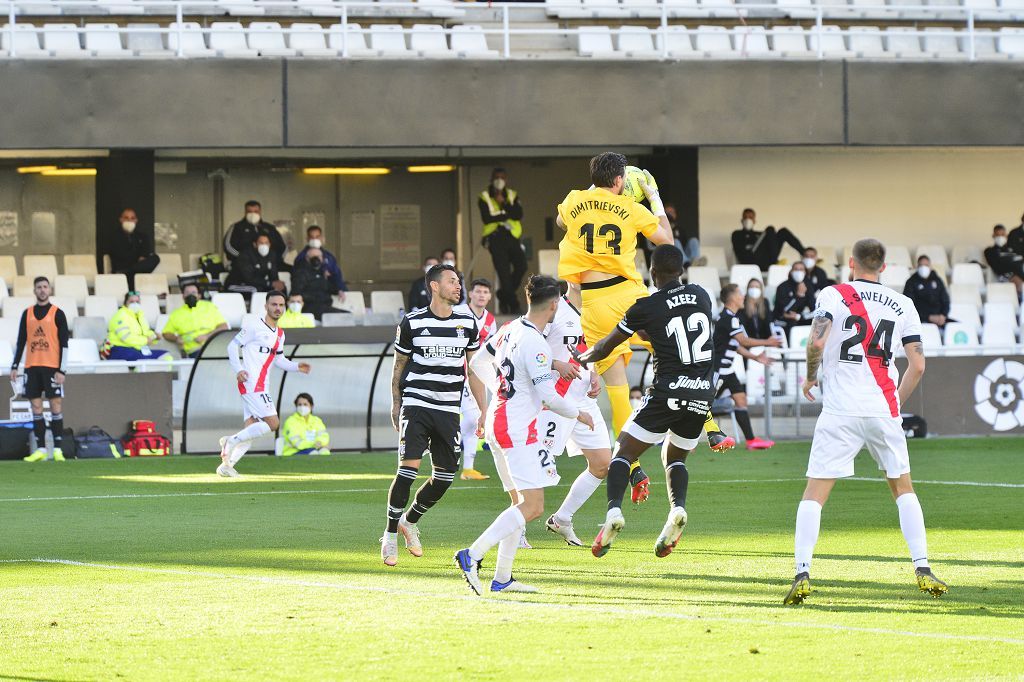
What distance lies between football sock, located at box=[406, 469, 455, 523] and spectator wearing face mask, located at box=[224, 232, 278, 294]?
16686 millimetres

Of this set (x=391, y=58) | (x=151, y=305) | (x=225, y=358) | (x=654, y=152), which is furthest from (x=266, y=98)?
(x=654, y=152)

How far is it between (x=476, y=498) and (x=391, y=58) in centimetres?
1353

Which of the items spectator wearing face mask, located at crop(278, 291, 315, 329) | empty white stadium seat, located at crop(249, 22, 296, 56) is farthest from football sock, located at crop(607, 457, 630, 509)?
empty white stadium seat, located at crop(249, 22, 296, 56)

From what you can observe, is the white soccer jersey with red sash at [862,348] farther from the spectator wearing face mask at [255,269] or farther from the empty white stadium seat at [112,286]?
the empty white stadium seat at [112,286]

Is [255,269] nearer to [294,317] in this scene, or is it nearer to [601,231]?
[294,317]

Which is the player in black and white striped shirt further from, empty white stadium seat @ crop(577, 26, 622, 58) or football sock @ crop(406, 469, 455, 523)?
empty white stadium seat @ crop(577, 26, 622, 58)

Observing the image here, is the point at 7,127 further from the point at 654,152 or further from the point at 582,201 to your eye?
the point at 582,201

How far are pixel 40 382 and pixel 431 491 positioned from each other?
1174 centimetres

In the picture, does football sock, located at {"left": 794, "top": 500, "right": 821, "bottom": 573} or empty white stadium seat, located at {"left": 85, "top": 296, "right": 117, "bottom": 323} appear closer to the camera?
football sock, located at {"left": 794, "top": 500, "right": 821, "bottom": 573}

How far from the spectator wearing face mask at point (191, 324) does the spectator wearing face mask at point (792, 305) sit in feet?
31.2

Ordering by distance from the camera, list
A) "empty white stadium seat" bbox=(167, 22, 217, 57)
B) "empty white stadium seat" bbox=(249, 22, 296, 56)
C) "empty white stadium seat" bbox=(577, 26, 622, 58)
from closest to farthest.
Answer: "empty white stadium seat" bbox=(167, 22, 217, 57), "empty white stadium seat" bbox=(249, 22, 296, 56), "empty white stadium seat" bbox=(577, 26, 622, 58)

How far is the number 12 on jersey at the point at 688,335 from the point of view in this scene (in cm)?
1042

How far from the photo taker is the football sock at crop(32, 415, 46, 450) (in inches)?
844

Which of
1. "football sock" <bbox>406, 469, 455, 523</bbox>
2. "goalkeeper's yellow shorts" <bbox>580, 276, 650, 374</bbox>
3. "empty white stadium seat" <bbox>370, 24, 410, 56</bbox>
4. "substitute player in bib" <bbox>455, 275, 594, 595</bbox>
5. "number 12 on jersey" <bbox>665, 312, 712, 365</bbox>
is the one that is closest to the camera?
"substitute player in bib" <bbox>455, 275, 594, 595</bbox>
